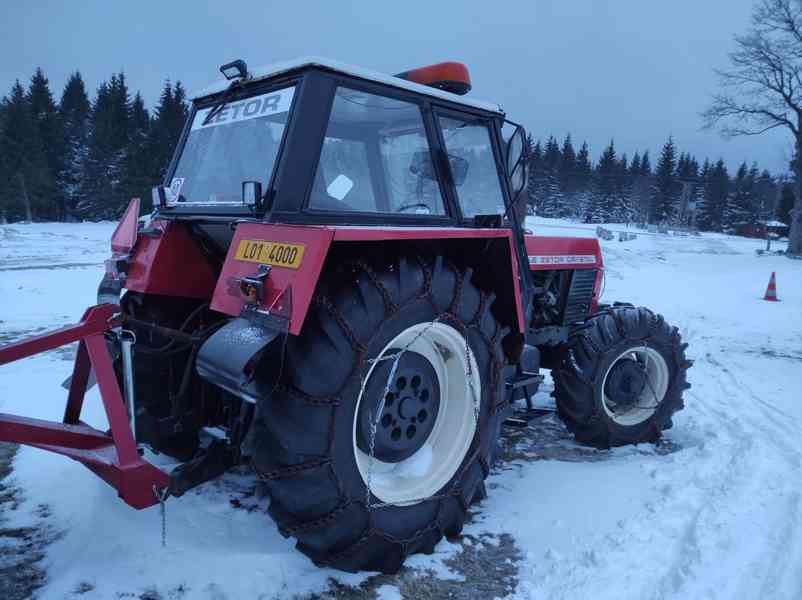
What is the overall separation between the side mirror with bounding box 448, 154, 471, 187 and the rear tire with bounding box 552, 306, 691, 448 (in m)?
1.54

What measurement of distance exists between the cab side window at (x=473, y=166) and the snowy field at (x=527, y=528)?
66.1 inches

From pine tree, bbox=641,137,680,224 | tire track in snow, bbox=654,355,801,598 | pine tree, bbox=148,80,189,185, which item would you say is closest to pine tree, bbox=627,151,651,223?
pine tree, bbox=641,137,680,224

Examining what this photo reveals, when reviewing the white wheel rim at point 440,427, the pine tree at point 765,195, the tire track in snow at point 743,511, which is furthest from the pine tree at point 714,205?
the white wheel rim at point 440,427

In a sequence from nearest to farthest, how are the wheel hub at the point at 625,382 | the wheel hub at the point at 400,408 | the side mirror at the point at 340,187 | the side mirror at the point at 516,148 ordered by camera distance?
the wheel hub at the point at 400,408, the side mirror at the point at 340,187, the side mirror at the point at 516,148, the wheel hub at the point at 625,382

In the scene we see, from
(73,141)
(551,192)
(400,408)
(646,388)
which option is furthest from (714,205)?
(400,408)

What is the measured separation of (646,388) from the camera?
4156 mm

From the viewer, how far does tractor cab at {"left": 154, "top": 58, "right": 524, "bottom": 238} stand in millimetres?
2465

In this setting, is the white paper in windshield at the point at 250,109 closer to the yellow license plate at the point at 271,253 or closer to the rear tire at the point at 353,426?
the yellow license plate at the point at 271,253

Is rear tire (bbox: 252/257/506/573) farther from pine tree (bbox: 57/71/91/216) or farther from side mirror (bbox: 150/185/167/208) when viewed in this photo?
pine tree (bbox: 57/71/91/216)

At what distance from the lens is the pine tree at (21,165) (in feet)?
112

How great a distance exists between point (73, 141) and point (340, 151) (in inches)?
1847

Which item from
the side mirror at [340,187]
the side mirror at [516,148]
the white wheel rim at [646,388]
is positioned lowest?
the white wheel rim at [646,388]

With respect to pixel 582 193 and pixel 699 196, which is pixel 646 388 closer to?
pixel 582 193

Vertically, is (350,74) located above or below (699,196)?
below
